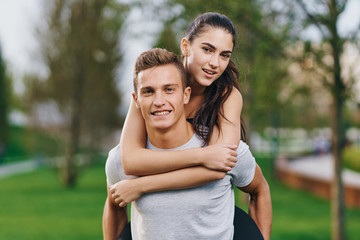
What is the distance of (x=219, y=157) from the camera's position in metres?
1.95

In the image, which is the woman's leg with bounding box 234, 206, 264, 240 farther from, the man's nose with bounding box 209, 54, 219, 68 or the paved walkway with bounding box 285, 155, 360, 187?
the paved walkway with bounding box 285, 155, 360, 187

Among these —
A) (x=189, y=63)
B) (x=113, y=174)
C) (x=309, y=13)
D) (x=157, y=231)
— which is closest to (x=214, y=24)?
(x=189, y=63)

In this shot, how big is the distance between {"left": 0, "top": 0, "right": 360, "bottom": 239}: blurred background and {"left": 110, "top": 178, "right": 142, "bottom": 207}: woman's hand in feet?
2.99

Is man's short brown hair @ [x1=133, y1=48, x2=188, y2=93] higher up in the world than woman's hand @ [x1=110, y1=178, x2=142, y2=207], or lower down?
higher up

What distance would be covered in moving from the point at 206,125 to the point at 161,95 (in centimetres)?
37

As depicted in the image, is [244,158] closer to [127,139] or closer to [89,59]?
[127,139]

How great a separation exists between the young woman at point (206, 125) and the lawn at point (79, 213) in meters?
6.57

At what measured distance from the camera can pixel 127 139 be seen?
2.09m

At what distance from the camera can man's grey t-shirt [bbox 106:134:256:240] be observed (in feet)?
6.36

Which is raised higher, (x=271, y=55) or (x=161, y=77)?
(x=271, y=55)

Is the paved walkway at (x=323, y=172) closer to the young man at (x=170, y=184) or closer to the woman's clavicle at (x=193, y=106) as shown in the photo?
the woman's clavicle at (x=193, y=106)

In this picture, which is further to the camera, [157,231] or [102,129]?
[102,129]

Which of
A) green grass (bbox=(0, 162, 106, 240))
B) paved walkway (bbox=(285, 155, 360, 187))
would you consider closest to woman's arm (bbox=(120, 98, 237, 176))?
green grass (bbox=(0, 162, 106, 240))

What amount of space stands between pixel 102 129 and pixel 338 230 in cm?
1675
